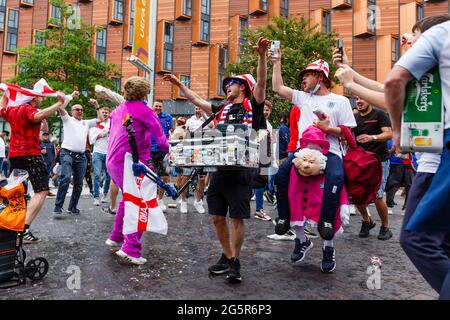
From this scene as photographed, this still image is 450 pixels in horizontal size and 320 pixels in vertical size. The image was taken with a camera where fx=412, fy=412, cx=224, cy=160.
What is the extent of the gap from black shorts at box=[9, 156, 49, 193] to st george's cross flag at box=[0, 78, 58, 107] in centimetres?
70

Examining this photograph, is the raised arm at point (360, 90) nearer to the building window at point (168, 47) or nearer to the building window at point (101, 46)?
the building window at point (168, 47)

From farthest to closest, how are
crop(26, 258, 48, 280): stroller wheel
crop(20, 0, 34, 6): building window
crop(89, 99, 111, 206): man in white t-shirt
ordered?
crop(20, 0, 34, 6): building window, crop(89, 99, 111, 206): man in white t-shirt, crop(26, 258, 48, 280): stroller wheel

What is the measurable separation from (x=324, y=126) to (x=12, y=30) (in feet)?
134

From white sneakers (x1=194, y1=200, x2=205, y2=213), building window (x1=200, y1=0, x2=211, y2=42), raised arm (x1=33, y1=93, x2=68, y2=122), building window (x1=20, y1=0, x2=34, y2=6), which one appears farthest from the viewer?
building window (x1=20, y1=0, x2=34, y2=6)

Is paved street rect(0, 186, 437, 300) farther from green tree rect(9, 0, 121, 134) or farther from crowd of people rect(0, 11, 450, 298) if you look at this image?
green tree rect(9, 0, 121, 134)

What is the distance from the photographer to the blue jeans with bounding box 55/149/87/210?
751 centimetres

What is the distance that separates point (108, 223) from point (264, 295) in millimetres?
4154

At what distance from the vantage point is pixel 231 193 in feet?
12.6

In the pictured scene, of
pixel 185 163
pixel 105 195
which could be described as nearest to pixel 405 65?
pixel 185 163

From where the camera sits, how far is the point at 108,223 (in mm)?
6820

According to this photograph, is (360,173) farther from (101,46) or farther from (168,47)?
(101,46)

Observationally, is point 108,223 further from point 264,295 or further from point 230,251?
point 264,295

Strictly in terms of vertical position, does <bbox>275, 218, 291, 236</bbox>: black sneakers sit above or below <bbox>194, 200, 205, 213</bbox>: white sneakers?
above

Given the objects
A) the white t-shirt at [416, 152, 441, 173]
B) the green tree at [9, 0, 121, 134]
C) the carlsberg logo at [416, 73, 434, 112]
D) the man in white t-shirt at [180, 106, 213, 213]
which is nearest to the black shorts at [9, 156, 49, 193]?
the man in white t-shirt at [180, 106, 213, 213]
